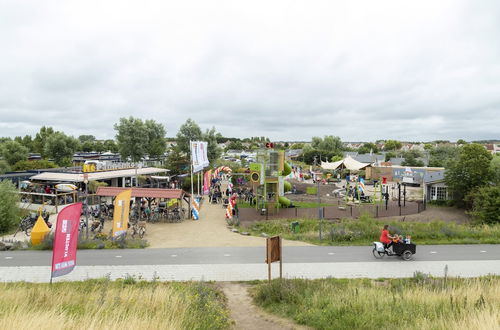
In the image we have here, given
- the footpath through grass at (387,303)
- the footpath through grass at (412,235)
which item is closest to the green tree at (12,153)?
the footpath through grass at (412,235)

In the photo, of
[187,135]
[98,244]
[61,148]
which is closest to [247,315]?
[98,244]

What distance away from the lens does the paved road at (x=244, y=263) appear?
1168 centimetres

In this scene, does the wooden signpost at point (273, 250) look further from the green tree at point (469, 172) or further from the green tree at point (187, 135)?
the green tree at point (187, 135)

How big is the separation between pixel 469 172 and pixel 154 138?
133 ft

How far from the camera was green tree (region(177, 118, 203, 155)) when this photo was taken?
51.3m

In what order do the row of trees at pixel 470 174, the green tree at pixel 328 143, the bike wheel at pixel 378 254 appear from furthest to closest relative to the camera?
the green tree at pixel 328 143 < the row of trees at pixel 470 174 < the bike wheel at pixel 378 254

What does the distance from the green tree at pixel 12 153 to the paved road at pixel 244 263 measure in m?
48.5

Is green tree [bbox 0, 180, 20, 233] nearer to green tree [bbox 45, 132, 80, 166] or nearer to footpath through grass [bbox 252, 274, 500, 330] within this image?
footpath through grass [bbox 252, 274, 500, 330]

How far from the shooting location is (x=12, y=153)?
55.5 metres

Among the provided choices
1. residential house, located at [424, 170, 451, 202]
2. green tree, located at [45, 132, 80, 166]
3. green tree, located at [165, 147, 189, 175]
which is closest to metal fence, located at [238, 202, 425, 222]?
residential house, located at [424, 170, 451, 202]

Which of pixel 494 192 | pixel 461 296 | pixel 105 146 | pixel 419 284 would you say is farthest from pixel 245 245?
pixel 105 146

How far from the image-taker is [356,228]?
59.0ft

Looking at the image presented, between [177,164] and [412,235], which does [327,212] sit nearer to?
[412,235]

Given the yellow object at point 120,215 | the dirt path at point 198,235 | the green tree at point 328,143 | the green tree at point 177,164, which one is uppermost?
the green tree at point 328,143
